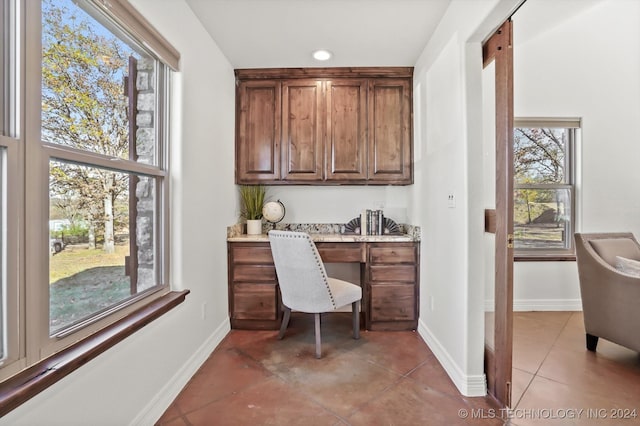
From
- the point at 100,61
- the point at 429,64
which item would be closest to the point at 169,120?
the point at 100,61

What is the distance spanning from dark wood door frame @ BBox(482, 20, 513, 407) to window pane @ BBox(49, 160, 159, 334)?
1.95 m

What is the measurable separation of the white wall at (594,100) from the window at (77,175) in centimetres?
339

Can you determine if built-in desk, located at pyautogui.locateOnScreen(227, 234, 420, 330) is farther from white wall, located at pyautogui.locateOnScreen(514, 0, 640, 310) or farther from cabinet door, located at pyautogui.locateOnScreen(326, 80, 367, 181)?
white wall, located at pyautogui.locateOnScreen(514, 0, 640, 310)

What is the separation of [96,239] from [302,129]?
206 cm

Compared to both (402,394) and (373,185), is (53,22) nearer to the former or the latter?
(402,394)

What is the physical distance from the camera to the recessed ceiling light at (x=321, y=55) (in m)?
2.59

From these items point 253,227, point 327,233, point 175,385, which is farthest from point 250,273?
point 175,385

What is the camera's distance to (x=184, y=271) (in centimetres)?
193

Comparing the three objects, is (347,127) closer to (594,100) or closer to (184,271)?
(184,271)

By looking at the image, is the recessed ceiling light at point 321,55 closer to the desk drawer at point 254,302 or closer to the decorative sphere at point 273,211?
the decorative sphere at point 273,211

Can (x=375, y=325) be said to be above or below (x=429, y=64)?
below

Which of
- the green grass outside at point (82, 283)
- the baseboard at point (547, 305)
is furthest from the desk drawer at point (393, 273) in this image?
the green grass outside at point (82, 283)

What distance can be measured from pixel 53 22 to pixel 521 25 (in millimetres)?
3388

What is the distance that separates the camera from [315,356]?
2.27 meters
